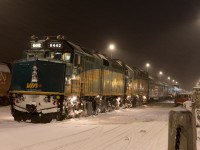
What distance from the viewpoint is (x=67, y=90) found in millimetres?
17266

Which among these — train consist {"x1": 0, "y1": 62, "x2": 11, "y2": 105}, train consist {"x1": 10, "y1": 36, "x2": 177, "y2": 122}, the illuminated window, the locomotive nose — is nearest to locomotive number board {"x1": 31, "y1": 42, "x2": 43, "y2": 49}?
train consist {"x1": 10, "y1": 36, "x2": 177, "y2": 122}

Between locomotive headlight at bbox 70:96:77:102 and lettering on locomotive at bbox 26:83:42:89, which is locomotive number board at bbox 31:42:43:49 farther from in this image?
locomotive headlight at bbox 70:96:77:102

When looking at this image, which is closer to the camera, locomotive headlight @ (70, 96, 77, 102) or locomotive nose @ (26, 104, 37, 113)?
locomotive nose @ (26, 104, 37, 113)

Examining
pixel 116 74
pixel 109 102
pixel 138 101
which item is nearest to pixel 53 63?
pixel 109 102

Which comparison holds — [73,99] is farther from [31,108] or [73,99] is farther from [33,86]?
[31,108]

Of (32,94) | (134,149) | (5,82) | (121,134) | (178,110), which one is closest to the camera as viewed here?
(178,110)

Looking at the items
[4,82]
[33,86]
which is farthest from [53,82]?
[4,82]

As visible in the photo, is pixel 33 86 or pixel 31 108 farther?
pixel 33 86

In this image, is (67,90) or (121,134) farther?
(67,90)

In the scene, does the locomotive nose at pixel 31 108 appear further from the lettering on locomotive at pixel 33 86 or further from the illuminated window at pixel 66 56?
the illuminated window at pixel 66 56

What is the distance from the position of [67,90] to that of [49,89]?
1.28 meters

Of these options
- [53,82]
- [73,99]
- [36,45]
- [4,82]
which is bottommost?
[73,99]

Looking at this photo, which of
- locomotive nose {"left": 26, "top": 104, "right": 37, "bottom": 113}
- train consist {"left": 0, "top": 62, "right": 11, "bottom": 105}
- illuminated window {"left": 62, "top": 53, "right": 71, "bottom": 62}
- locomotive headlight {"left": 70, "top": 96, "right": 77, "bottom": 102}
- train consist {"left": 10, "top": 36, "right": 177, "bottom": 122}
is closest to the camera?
locomotive nose {"left": 26, "top": 104, "right": 37, "bottom": 113}

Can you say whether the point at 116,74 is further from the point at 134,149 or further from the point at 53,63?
the point at 134,149
